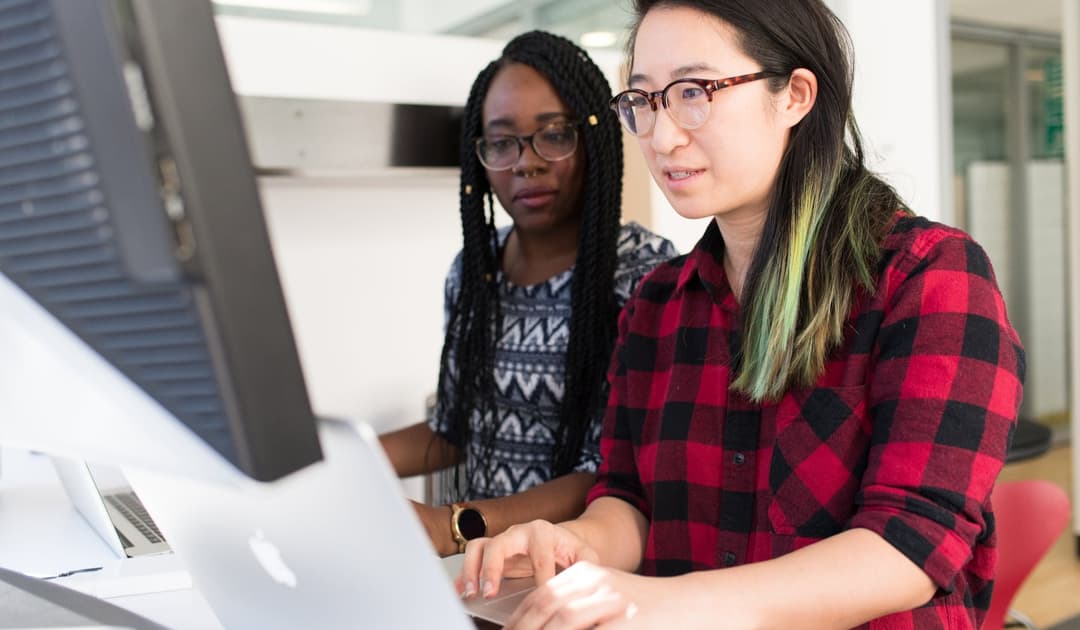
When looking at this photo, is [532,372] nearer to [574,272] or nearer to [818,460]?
[574,272]

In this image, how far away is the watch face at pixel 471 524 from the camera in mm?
1217

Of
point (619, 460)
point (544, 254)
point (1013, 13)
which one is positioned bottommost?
point (619, 460)

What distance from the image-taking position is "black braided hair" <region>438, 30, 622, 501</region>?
58.2 inches

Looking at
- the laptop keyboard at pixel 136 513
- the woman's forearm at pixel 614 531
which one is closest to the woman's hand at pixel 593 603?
the woman's forearm at pixel 614 531

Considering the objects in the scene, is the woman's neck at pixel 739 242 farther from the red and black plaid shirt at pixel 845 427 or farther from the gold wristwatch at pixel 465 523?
the gold wristwatch at pixel 465 523

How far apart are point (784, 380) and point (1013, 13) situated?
3.33 meters

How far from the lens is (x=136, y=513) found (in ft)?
3.55

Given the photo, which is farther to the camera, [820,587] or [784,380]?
[784,380]

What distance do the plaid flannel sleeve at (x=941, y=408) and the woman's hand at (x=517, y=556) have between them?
0.26 metres

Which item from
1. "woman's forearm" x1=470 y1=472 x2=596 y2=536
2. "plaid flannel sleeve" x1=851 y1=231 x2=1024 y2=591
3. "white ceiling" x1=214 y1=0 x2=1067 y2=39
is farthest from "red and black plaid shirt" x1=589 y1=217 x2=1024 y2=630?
"white ceiling" x1=214 y1=0 x2=1067 y2=39

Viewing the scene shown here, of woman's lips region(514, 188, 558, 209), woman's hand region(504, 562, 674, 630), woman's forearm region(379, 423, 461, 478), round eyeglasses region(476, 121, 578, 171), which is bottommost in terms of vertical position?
woman's forearm region(379, 423, 461, 478)

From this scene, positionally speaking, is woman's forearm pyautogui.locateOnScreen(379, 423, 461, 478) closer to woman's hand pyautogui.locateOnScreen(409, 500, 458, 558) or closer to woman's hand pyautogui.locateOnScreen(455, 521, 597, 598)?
woman's hand pyautogui.locateOnScreen(409, 500, 458, 558)

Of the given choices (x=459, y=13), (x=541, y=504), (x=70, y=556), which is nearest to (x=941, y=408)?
(x=541, y=504)

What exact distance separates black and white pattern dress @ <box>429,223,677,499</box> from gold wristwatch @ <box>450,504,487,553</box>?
0.28 m
